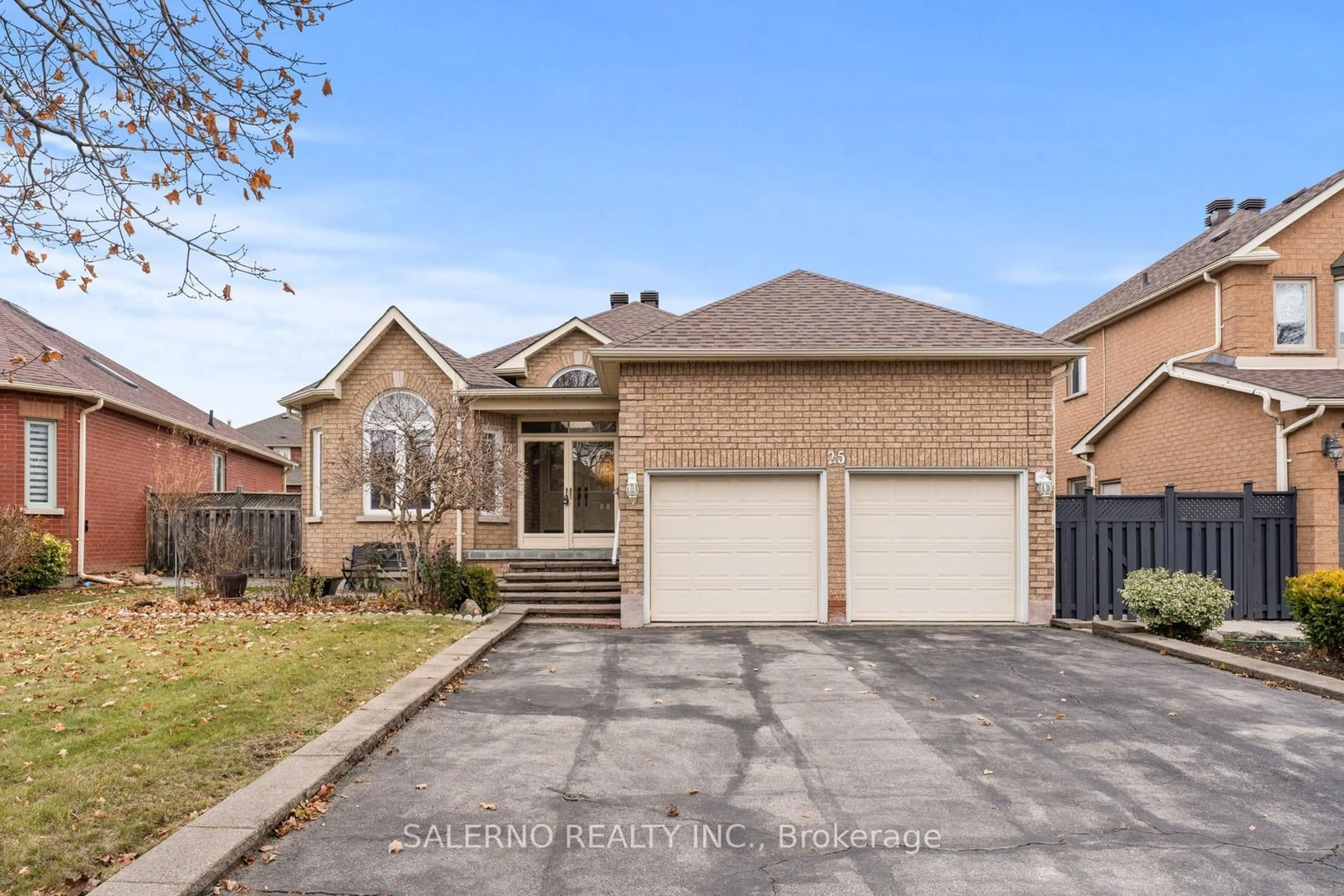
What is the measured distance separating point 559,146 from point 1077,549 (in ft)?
35.8

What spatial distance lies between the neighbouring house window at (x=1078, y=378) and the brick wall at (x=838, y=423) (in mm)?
11047

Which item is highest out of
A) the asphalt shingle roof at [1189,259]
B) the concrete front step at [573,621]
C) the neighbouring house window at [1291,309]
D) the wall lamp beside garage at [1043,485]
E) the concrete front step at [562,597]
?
the asphalt shingle roof at [1189,259]

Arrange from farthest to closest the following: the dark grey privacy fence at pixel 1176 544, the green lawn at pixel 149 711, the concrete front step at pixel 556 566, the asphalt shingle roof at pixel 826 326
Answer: the concrete front step at pixel 556 566, the dark grey privacy fence at pixel 1176 544, the asphalt shingle roof at pixel 826 326, the green lawn at pixel 149 711

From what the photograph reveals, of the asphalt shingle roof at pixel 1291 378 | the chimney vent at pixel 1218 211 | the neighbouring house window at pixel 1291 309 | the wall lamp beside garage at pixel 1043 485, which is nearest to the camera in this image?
the wall lamp beside garage at pixel 1043 485

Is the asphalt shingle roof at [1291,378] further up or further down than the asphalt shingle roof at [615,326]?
further down

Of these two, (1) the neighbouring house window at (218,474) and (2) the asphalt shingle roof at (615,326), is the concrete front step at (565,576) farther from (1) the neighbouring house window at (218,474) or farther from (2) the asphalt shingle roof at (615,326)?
(1) the neighbouring house window at (218,474)

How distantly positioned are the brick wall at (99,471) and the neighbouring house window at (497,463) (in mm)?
8808

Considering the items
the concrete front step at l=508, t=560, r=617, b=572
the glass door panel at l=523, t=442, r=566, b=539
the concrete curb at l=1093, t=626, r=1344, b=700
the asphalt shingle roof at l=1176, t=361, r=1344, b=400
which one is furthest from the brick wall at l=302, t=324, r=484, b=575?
the asphalt shingle roof at l=1176, t=361, r=1344, b=400

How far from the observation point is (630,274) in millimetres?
26641

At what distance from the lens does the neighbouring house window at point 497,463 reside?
13789mm

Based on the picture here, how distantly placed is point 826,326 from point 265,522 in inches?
515

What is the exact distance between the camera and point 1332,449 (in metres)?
13.5

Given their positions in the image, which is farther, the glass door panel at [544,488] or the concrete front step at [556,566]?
the glass door panel at [544,488]

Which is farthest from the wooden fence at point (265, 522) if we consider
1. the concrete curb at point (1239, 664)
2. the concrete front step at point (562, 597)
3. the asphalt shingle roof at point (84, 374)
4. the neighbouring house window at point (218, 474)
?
the concrete curb at point (1239, 664)
